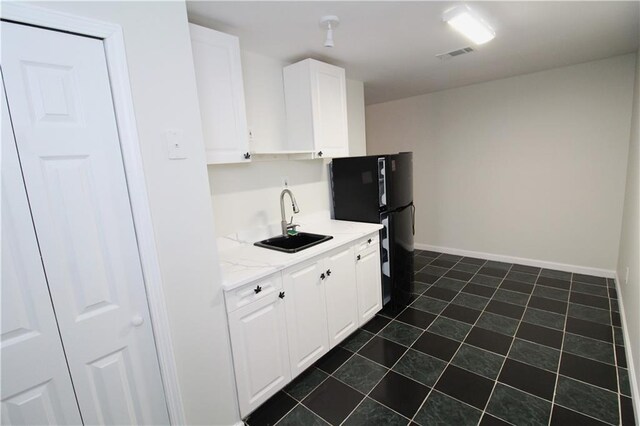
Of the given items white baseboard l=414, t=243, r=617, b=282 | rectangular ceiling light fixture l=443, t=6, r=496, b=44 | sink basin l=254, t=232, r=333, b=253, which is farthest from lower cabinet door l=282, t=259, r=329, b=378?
white baseboard l=414, t=243, r=617, b=282

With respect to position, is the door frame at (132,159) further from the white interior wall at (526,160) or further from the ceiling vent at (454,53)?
the white interior wall at (526,160)

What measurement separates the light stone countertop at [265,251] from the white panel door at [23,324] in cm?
71

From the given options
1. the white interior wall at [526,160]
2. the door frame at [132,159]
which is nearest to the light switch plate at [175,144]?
the door frame at [132,159]

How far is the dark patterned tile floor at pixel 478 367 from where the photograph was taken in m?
1.77

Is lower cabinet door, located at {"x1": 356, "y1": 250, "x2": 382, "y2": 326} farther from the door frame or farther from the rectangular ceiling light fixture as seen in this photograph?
the rectangular ceiling light fixture

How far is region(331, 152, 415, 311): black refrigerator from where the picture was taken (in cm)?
273

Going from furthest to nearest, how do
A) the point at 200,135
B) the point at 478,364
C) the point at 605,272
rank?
1. the point at 605,272
2. the point at 478,364
3. the point at 200,135

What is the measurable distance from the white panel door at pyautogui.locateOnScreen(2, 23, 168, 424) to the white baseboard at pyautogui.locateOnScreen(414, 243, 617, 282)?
4.19 meters

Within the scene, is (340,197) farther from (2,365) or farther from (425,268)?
(2,365)

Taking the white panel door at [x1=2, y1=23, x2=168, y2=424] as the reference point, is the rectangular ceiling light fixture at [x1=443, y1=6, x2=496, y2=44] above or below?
above

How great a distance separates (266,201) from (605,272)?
3.86 m

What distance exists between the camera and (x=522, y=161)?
12.3 ft

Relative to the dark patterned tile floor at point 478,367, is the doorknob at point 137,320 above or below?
above

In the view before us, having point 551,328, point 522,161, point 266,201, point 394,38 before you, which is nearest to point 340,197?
point 266,201
